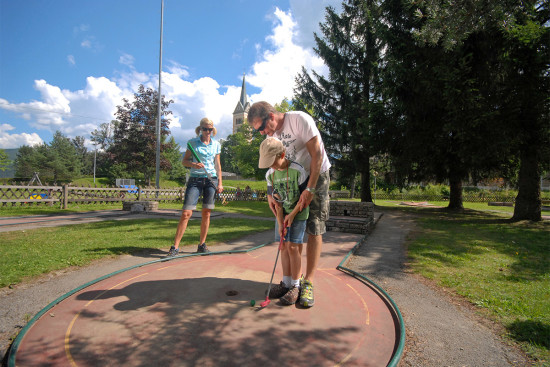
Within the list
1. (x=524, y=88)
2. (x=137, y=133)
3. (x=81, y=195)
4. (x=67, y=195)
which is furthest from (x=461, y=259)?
(x=137, y=133)

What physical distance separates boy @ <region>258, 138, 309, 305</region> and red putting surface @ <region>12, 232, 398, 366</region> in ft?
0.72

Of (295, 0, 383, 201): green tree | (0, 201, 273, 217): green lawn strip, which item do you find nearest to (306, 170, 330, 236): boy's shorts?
(0, 201, 273, 217): green lawn strip

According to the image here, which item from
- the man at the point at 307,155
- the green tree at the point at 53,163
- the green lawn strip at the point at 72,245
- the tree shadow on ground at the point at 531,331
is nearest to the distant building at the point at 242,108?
the green tree at the point at 53,163

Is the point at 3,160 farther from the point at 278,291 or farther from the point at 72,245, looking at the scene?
the point at 278,291

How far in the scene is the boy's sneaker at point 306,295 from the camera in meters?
2.59

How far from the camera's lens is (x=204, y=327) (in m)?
2.16

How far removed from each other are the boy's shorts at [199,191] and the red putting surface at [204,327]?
133cm

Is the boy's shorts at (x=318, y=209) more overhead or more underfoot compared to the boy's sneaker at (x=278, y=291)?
more overhead

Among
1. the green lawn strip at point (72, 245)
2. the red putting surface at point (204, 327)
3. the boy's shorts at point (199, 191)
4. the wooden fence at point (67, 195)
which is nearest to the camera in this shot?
the red putting surface at point (204, 327)

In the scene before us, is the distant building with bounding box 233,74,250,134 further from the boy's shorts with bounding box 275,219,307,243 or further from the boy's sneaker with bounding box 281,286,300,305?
the boy's sneaker with bounding box 281,286,300,305

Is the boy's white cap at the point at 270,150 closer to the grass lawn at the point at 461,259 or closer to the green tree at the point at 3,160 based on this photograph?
the grass lawn at the point at 461,259

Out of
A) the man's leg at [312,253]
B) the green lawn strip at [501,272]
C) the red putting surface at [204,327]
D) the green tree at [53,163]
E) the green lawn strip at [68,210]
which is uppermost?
the green tree at [53,163]

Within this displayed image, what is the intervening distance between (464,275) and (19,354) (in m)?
4.93

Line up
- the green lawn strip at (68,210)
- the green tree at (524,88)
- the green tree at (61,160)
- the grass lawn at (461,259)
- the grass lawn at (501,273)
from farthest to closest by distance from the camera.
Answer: the green tree at (61,160) → the green lawn strip at (68,210) → the green tree at (524,88) → the grass lawn at (461,259) → the grass lawn at (501,273)
